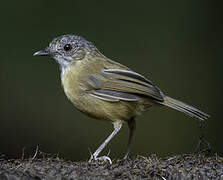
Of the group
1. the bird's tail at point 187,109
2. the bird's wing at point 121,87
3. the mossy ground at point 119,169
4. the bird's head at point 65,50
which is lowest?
the mossy ground at point 119,169

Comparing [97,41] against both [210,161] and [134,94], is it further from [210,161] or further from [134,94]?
[210,161]

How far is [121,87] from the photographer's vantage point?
663cm

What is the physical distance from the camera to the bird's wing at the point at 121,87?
6.53 metres

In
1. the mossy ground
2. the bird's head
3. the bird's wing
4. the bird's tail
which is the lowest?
the mossy ground

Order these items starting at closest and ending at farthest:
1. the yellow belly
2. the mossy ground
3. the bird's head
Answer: the mossy ground, the yellow belly, the bird's head

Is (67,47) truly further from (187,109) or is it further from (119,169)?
(119,169)

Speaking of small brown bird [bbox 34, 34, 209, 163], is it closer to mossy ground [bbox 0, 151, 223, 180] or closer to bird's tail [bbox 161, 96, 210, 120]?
bird's tail [bbox 161, 96, 210, 120]

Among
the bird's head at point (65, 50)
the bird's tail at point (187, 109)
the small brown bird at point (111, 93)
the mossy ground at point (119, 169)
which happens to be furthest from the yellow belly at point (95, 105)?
the mossy ground at point (119, 169)

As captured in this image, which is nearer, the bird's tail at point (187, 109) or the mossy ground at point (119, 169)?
the mossy ground at point (119, 169)

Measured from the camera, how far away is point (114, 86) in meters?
6.67

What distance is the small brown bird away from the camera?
255 inches

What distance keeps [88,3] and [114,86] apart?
372 cm

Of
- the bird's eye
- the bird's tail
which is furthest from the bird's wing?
the bird's eye

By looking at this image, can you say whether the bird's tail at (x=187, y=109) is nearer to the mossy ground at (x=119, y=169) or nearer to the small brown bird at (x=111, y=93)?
the small brown bird at (x=111, y=93)
